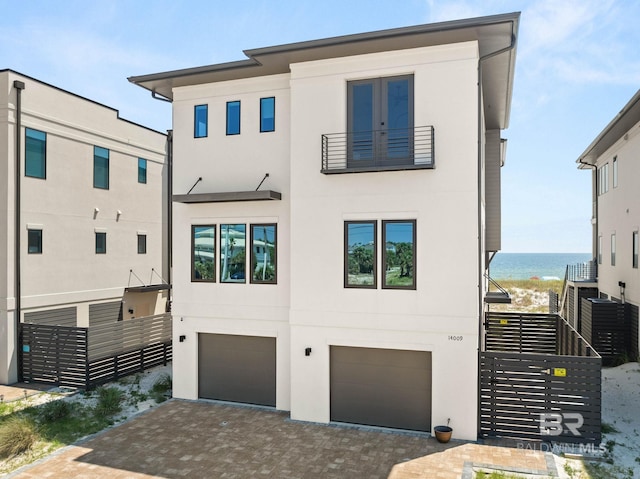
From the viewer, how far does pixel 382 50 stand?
10516 mm

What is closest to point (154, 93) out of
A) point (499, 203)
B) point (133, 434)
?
point (133, 434)

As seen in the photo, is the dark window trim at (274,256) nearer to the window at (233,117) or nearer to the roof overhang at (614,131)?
the window at (233,117)

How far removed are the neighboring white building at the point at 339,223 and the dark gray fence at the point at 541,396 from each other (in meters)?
0.43

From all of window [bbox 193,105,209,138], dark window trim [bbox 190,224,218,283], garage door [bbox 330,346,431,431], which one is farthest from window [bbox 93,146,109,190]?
garage door [bbox 330,346,431,431]

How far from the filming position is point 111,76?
13.7 metres

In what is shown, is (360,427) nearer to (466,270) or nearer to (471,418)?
(471,418)

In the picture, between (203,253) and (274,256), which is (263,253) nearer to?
(274,256)

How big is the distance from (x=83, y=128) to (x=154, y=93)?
4.97 metres

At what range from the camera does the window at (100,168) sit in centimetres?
1722

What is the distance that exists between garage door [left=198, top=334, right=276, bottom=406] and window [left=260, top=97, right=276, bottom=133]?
17.6 feet

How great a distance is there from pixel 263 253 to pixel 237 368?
308 cm

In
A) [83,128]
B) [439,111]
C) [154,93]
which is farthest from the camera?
[83,128]

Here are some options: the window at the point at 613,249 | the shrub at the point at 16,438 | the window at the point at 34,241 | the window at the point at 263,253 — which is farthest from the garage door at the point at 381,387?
the window at the point at 613,249

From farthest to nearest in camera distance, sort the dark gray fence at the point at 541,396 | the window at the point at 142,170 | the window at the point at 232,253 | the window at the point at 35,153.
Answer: the window at the point at 142,170 < the window at the point at 35,153 < the window at the point at 232,253 < the dark gray fence at the point at 541,396
